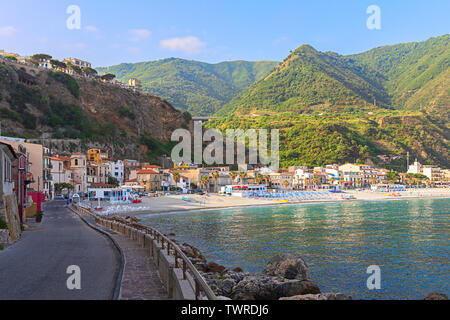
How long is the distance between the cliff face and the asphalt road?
8257cm

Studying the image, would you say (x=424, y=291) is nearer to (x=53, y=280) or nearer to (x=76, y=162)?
(x=53, y=280)

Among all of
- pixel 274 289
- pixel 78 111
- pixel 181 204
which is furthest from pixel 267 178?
pixel 274 289

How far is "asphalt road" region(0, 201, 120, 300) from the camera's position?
9.38m

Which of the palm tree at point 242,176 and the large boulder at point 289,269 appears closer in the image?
the large boulder at point 289,269

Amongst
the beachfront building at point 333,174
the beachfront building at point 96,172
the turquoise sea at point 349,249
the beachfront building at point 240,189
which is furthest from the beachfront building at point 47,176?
the beachfront building at point 333,174

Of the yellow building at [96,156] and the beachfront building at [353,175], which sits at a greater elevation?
the yellow building at [96,156]

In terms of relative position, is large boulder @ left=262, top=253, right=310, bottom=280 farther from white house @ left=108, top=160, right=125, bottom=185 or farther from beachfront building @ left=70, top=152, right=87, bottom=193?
white house @ left=108, top=160, right=125, bottom=185

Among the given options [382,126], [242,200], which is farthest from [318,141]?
[242,200]

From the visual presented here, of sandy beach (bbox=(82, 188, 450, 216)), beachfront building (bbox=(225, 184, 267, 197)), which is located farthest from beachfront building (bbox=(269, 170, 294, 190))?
sandy beach (bbox=(82, 188, 450, 216))

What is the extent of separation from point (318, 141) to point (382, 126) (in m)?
44.7

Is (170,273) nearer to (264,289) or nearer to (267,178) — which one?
(264,289)

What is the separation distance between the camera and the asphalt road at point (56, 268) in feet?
30.8

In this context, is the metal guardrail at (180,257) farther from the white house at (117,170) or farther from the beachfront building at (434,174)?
the beachfront building at (434,174)

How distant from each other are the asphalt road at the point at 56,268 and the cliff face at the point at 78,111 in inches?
3251
